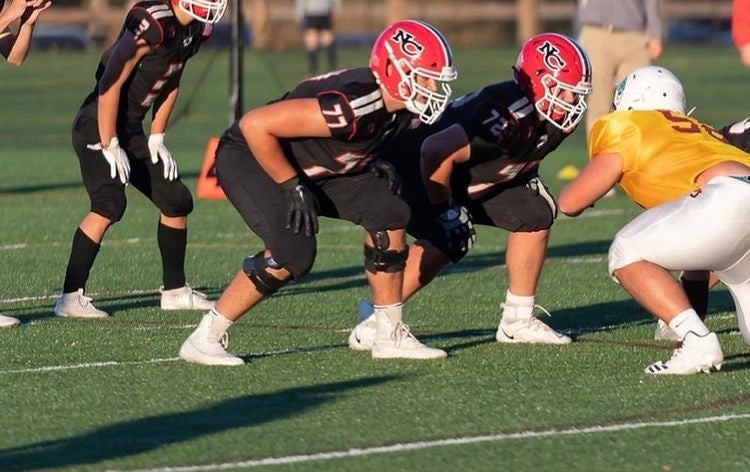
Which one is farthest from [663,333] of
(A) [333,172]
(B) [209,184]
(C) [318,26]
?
(C) [318,26]

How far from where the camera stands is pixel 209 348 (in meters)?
6.80

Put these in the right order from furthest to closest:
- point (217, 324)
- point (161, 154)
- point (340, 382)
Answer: point (161, 154), point (217, 324), point (340, 382)

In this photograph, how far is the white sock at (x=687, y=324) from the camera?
21.4 feet

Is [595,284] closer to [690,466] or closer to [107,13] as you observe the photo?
[690,466]

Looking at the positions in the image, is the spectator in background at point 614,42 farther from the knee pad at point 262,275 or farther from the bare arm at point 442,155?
the knee pad at point 262,275

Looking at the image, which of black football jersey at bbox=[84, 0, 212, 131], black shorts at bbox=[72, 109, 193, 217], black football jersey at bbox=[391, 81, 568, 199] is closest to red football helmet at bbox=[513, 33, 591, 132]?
black football jersey at bbox=[391, 81, 568, 199]

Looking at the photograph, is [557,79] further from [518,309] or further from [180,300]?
[180,300]

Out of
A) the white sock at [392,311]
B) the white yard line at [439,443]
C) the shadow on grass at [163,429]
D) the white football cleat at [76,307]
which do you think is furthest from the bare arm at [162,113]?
the white yard line at [439,443]

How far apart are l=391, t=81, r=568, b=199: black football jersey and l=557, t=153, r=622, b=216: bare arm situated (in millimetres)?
581

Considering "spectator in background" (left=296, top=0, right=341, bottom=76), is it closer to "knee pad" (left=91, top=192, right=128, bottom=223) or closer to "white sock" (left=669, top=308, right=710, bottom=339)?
"knee pad" (left=91, top=192, right=128, bottom=223)

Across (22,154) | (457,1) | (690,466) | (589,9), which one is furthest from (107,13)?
(690,466)

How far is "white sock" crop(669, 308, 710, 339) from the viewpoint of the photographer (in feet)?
21.4

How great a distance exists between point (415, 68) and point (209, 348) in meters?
1.38

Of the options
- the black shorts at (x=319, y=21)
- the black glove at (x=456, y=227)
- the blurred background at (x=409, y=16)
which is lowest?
the blurred background at (x=409, y=16)
